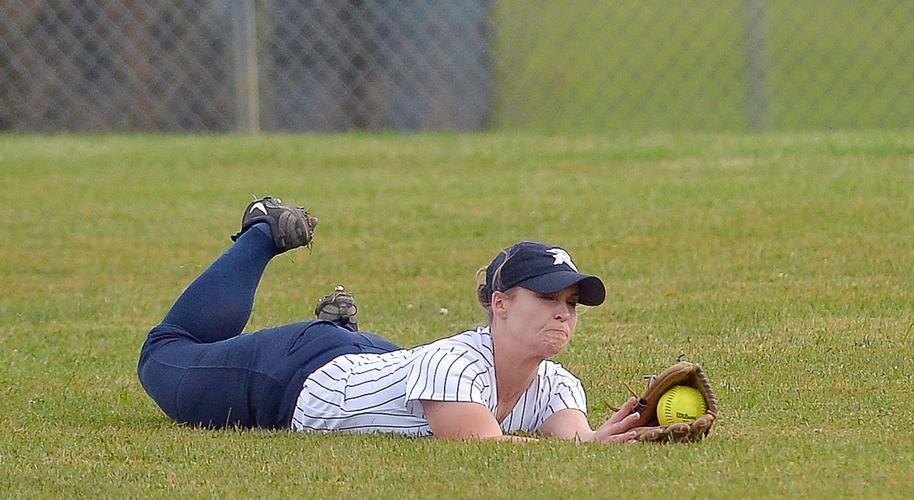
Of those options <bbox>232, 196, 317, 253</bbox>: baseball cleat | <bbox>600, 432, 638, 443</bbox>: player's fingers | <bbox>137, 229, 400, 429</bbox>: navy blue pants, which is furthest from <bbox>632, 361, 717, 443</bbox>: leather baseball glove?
<bbox>232, 196, 317, 253</bbox>: baseball cleat

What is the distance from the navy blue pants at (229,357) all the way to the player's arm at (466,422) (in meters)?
0.60

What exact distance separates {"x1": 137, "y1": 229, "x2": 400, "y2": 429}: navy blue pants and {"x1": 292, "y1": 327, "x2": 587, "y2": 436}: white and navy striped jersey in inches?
3.8

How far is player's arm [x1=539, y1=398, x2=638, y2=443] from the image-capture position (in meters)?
4.98

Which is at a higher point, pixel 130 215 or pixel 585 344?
pixel 130 215

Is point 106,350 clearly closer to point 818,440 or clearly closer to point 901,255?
point 818,440

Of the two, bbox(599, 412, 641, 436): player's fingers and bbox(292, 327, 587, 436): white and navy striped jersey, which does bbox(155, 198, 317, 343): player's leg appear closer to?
bbox(292, 327, 587, 436): white and navy striped jersey

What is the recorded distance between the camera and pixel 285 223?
6062 mm

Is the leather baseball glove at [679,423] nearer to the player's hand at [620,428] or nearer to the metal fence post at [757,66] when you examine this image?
the player's hand at [620,428]

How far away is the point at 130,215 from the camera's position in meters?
10.8

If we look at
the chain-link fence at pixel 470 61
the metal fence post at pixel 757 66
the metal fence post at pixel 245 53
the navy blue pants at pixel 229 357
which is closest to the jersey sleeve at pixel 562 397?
the navy blue pants at pixel 229 357

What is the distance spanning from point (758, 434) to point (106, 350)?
10.5 feet

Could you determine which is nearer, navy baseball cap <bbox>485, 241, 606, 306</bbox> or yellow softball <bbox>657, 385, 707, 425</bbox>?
navy baseball cap <bbox>485, 241, 606, 306</bbox>

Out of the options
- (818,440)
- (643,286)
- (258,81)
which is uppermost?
(258,81)

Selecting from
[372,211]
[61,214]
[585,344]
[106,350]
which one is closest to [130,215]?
[61,214]
